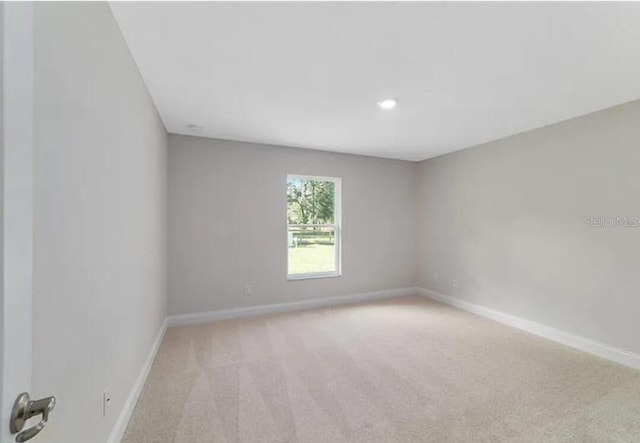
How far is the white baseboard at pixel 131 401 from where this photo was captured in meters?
1.60

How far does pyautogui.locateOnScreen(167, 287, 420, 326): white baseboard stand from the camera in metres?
3.52

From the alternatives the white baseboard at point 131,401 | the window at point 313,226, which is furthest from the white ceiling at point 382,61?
the white baseboard at point 131,401

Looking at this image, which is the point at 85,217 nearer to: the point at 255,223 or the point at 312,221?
the point at 255,223

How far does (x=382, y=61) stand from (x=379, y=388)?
2396 mm

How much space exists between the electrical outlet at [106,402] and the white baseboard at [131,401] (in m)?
0.18

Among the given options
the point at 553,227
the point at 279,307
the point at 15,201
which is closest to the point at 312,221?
the point at 279,307

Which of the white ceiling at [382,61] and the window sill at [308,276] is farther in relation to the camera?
the window sill at [308,276]

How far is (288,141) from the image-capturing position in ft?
12.5

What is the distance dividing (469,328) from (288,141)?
3.29m

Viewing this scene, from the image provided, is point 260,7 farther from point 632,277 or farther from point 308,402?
point 632,277

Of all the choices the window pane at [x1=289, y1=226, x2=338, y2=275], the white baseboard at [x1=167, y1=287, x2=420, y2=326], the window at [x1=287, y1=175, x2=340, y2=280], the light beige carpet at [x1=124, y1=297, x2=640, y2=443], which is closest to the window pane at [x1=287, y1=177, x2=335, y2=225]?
the window at [x1=287, y1=175, x2=340, y2=280]

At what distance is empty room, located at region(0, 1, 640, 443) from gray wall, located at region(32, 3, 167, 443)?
0.01m

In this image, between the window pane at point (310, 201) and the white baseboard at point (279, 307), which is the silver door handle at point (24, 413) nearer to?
the white baseboard at point (279, 307)

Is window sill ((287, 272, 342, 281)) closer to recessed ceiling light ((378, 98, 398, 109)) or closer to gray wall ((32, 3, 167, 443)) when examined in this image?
gray wall ((32, 3, 167, 443))
